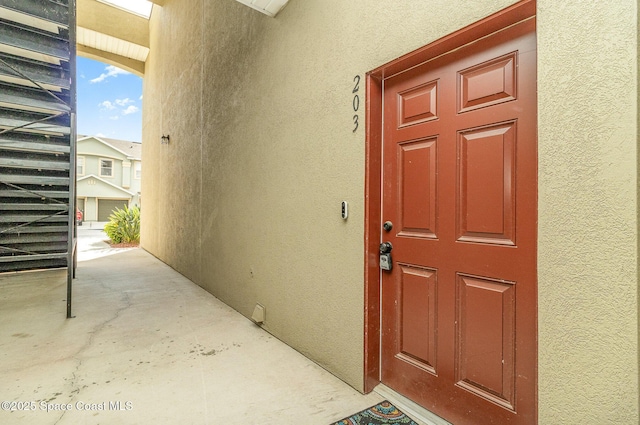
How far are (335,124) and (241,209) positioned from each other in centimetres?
190

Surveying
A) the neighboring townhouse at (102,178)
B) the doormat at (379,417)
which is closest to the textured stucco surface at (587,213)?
the doormat at (379,417)

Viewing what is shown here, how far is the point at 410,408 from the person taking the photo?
1.83 metres

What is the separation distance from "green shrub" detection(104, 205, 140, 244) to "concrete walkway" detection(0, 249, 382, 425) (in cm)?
675

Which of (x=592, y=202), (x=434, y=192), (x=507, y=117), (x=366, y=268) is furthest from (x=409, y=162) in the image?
(x=592, y=202)

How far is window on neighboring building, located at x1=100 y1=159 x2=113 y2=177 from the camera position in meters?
22.4

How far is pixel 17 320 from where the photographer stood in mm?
3355

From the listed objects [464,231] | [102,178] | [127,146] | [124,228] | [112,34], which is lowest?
[124,228]

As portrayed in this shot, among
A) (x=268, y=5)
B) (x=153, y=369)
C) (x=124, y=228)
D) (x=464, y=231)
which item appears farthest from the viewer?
(x=124, y=228)

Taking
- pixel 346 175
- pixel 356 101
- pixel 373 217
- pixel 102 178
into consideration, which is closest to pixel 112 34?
pixel 356 101

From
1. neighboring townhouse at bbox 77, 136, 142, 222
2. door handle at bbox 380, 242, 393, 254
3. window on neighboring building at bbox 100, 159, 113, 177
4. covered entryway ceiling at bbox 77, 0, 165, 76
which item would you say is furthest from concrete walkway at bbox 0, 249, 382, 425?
window on neighboring building at bbox 100, 159, 113, 177

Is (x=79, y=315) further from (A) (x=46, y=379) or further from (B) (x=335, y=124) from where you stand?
(B) (x=335, y=124)

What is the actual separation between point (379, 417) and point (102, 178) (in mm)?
26497

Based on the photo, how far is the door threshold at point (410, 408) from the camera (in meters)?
1.71

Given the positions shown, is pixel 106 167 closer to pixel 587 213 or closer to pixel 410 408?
pixel 410 408
